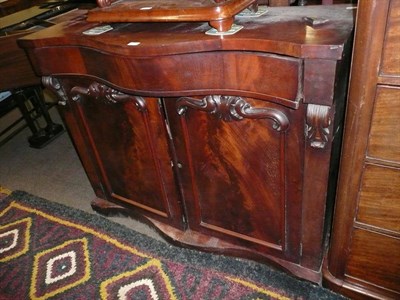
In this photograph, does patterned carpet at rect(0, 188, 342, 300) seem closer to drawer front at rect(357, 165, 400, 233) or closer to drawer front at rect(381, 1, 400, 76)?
drawer front at rect(357, 165, 400, 233)

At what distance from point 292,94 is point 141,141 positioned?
67 centimetres

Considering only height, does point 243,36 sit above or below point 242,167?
above

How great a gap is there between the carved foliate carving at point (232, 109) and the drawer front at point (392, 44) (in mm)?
290

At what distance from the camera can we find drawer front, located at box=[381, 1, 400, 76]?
667 mm

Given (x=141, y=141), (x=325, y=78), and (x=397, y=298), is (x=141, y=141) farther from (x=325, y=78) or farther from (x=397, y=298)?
(x=397, y=298)

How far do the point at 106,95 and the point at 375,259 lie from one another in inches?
43.3

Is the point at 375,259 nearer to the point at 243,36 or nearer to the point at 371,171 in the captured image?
the point at 371,171

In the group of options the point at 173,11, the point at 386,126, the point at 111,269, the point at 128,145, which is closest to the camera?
the point at 386,126

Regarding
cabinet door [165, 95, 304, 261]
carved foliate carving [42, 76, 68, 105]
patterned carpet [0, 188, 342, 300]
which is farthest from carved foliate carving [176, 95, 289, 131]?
patterned carpet [0, 188, 342, 300]

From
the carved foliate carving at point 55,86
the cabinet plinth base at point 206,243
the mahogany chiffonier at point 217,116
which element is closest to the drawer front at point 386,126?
the mahogany chiffonier at point 217,116

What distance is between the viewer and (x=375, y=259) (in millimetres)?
1051

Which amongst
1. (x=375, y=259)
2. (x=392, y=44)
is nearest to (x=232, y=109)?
(x=392, y=44)

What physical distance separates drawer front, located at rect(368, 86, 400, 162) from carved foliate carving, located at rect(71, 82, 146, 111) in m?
0.74

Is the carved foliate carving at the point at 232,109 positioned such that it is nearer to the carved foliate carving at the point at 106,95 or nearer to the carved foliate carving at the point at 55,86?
the carved foliate carving at the point at 106,95
